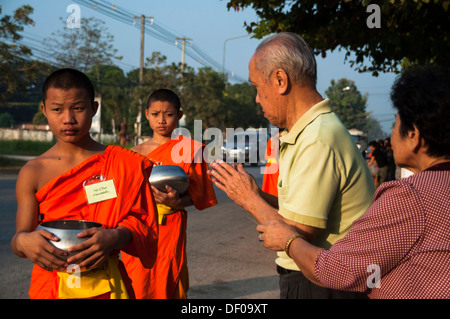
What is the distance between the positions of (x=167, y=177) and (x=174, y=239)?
0.65 meters

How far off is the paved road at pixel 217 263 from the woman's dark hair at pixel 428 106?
3821 mm

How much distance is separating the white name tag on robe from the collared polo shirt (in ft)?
2.88

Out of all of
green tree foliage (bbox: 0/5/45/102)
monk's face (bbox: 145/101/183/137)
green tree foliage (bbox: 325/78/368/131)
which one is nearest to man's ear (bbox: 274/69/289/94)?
monk's face (bbox: 145/101/183/137)

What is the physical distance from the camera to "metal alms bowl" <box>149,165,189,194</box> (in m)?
3.91

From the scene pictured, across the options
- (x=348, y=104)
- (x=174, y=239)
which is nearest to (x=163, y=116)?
(x=174, y=239)

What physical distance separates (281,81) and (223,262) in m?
4.81

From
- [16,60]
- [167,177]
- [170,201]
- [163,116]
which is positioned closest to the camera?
[167,177]

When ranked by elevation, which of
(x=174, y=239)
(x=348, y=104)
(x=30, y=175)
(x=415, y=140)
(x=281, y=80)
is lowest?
(x=174, y=239)

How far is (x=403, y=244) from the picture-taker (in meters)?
1.53

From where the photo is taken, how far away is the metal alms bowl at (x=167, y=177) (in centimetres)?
391

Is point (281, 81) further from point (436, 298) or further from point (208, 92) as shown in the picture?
point (208, 92)

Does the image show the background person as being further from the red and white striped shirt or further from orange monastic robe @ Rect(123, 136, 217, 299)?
orange monastic robe @ Rect(123, 136, 217, 299)

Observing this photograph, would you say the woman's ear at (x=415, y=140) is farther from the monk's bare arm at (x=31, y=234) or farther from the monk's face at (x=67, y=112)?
the monk's face at (x=67, y=112)

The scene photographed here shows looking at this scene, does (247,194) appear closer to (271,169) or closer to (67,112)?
(67,112)
